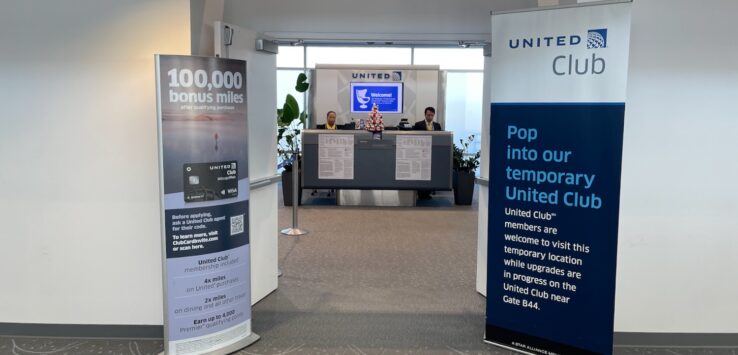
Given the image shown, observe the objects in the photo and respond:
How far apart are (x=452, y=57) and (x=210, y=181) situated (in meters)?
10.0

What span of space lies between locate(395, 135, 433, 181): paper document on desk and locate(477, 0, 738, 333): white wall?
4.93 m

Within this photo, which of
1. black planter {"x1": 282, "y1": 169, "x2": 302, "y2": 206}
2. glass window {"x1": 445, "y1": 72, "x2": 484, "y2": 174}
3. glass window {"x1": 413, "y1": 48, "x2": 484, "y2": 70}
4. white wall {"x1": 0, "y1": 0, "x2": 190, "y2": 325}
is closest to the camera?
white wall {"x1": 0, "y1": 0, "x2": 190, "y2": 325}

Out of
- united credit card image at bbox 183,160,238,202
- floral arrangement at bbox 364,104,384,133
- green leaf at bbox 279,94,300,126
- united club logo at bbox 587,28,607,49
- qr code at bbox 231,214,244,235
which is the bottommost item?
qr code at bbox 231,214,244,235

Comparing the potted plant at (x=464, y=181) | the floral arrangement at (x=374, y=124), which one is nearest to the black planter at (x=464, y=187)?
the potted plant at (x=464, y=181)

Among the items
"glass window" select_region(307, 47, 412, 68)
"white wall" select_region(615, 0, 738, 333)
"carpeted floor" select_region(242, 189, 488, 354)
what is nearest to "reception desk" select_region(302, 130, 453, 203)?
"carpeted floor" select_region(242, 189, 488, 354)

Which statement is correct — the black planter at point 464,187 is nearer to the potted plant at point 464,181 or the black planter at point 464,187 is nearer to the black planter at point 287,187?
the potted plant at point 464,181

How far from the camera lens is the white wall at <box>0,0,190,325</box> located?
3.49 metres

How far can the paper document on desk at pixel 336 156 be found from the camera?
8375 millimetres

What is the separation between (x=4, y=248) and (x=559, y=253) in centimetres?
333

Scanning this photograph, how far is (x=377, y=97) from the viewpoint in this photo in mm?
10891

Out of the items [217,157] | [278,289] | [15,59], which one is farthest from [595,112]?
[15,59]

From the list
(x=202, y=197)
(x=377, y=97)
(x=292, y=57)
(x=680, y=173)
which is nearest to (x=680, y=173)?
(x=680, y=173)

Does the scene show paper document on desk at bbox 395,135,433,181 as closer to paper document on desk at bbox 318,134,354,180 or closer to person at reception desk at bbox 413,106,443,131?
paper document on desk at bbox 318,134,354,180

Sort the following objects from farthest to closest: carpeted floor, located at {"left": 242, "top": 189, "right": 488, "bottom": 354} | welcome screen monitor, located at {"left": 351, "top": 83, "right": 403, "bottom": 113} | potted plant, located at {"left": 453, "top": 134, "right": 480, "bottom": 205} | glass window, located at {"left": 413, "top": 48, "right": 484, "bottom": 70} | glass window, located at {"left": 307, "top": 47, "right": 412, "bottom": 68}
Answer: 1. glass window, located at {"left": 413, "top": 48, "right": 484, "bottom": 70}
2. glass window, located at {"left": 307, "top": 47, "right": 412, "bottom": 68}
3. welcome screen monitor, located at {"left": 351, "top": 83, "right": 403, "bottom": 113}
4. potted plant, located at {"left": 453, "top": 134, "right": 480, "bottom": 205}
5. carpeted floor, located at {"left": 242, "top": 189, "right": 488, "bottom": 354}
